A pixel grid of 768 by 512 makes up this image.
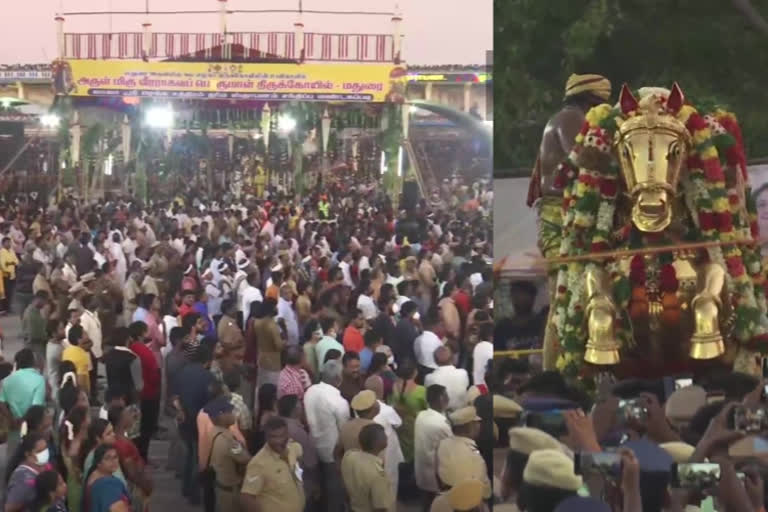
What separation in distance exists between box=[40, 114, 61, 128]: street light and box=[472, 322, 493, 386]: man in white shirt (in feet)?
4.68

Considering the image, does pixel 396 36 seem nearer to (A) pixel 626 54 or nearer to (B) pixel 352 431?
(A) pixel 626 54

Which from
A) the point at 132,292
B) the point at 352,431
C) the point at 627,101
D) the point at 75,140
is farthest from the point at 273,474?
the point at 627,101

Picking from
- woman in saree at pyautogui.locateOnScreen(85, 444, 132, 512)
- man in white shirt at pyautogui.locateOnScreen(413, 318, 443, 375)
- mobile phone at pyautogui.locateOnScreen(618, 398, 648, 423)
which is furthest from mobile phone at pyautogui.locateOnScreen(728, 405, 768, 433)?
woman in saree at pyautogui.locateOnScreen(85, 444, 132, 512)

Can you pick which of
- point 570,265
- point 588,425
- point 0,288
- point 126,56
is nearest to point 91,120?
point 126,56

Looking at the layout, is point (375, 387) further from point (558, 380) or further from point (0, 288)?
point (0, 288)

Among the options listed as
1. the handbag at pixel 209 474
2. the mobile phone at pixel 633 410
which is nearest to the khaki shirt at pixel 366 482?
the handbag at pixel 209 474

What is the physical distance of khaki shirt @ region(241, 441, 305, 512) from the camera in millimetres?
3611

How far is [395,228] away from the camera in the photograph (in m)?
3.82

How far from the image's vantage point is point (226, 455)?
3.66 meters

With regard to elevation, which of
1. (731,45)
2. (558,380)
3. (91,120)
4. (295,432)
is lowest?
(295,432)

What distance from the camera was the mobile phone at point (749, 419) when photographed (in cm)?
346

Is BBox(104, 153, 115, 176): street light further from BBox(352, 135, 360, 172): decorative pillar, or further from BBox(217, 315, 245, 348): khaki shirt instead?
BBox(352, 135, 360, 172): decorative pillar

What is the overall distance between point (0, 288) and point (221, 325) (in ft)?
2.24

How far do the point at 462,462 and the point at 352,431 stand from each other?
0.35 meters
